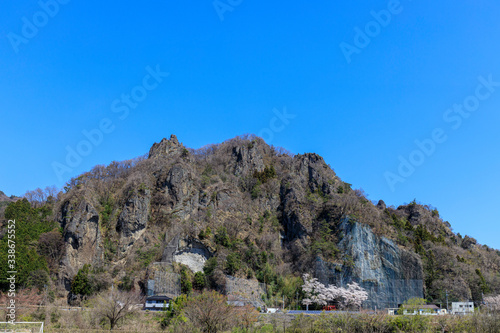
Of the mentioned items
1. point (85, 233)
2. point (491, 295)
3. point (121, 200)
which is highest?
point (121, 200)

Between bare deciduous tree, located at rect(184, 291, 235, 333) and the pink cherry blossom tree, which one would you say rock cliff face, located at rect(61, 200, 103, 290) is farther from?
bare deciduous tree, located at rect(184, 291, 235, 333)

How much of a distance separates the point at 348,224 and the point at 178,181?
2928cm

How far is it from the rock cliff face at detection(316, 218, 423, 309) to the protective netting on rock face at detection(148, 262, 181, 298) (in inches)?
848

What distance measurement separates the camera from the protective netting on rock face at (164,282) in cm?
5528

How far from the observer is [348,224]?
68375 millimetres

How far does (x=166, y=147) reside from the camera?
85812 millimetres

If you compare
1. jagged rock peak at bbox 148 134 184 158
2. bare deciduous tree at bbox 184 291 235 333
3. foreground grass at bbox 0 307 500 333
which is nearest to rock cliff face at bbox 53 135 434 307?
jagged rock peak at bbox 148 134 184 158

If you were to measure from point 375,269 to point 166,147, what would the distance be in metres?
46.7

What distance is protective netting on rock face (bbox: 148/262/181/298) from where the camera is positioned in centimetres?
5528

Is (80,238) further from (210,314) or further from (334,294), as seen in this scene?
(334,294)

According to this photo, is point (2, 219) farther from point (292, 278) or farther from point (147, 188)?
point (292, 278)

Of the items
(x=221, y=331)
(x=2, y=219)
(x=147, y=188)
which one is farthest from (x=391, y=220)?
(x=2, y=219)

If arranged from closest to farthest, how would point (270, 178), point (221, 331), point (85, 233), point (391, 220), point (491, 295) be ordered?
point (221, 331) < point (85, 233) < point (491, 295) < point (391, 220) < point (270, 178)

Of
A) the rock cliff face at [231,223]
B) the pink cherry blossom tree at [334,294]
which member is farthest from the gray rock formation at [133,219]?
the pink cherry blossom tree at [334,294]
